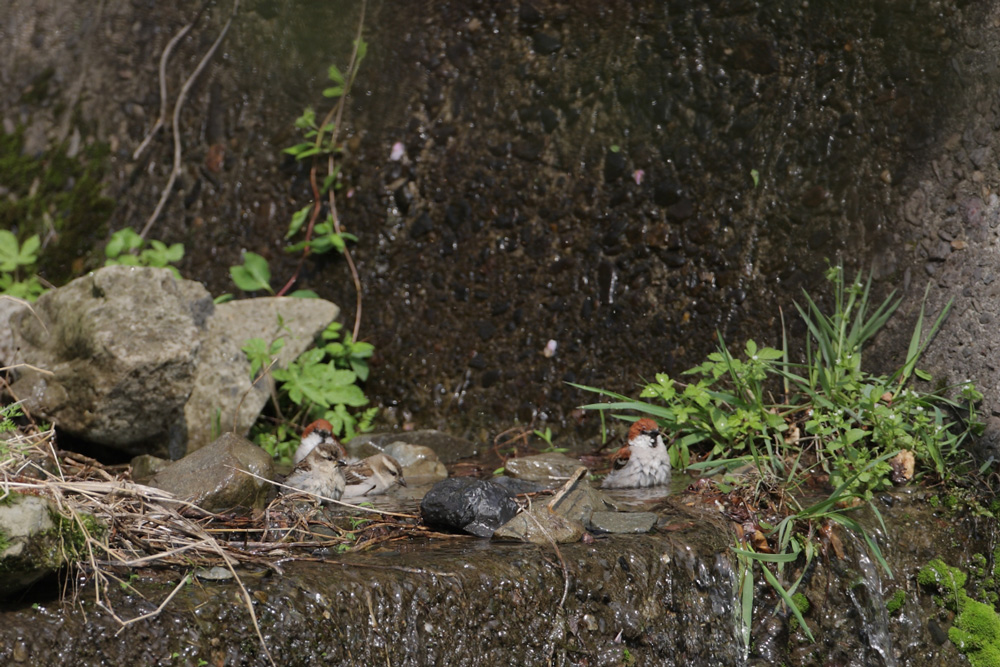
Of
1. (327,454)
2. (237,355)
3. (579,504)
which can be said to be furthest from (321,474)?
(237,355)

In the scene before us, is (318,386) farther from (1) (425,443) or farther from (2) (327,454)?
(2) (327,454)

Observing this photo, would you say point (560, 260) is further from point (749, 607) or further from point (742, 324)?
point (749, 607)

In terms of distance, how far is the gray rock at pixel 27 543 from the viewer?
2.00 m

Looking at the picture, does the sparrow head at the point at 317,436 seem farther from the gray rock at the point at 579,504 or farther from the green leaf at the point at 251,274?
the green leaf at the point at 251,274

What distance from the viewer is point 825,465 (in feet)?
12.6

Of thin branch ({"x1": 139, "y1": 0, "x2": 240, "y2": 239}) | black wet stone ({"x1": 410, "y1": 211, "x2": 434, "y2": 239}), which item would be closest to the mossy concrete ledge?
black wet stone ({"x1": 410, "y1": 211, "x2": 434, "y2": 239})

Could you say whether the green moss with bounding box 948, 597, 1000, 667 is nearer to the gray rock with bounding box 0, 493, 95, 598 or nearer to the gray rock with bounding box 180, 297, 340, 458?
the gray rock with bounding box 0, 493, 95, 598

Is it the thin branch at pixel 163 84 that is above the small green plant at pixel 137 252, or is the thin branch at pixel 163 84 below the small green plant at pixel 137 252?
above

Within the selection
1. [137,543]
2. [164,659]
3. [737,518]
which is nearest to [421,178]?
[737,518]

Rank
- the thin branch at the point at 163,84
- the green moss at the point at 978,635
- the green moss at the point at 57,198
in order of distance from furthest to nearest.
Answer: the thin branch at the point at 163,84
the green moss at the point at 57,198
the green moss at the point at 978,635

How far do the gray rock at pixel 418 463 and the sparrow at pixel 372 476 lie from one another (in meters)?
0.31

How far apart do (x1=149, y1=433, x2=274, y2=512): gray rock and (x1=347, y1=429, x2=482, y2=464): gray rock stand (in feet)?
3.91

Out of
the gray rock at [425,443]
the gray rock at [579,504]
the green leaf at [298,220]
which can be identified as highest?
the green leaf at [298,220]

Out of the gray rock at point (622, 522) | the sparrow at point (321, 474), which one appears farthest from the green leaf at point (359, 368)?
the gray rock at point (622, 522)
